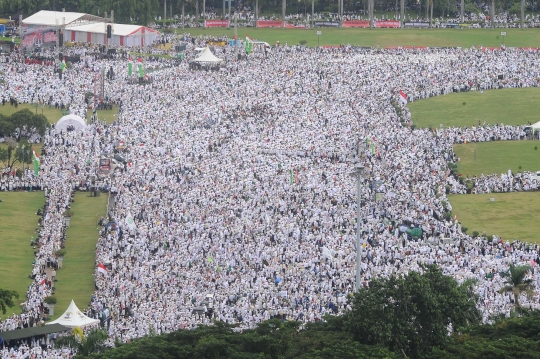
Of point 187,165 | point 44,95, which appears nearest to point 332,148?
point 187,165

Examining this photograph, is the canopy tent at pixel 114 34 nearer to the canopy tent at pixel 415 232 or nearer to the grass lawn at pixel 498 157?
the grass lawn at pixel 498 157

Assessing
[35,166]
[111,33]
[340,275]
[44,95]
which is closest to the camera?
[340,275]

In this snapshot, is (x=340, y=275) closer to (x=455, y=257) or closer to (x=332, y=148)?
(x=455, y=257)

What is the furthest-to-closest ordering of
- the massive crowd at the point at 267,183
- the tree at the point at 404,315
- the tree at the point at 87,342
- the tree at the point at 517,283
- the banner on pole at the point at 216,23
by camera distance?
the banner on pole at the point at 216,23 < the massive crowd at the point at 267,183 < the tree at the point at 517,283 < the tree at the point at 87,342 < the tree at the point at 404,315

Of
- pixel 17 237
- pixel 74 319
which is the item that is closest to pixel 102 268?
pixel 74 319

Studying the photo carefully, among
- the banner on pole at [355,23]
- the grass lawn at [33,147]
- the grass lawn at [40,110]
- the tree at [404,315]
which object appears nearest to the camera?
the tree at [404,315]

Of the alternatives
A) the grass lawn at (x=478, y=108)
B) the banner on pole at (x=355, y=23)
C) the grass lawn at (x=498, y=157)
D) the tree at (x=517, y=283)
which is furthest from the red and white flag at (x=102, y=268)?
the banner on pole at (x=355, y=23)

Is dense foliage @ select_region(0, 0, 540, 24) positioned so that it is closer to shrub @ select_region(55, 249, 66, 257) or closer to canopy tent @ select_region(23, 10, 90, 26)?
canopy tent @ select_region(23, 10, 90, 26)
